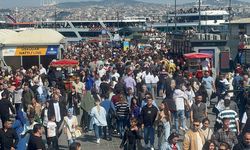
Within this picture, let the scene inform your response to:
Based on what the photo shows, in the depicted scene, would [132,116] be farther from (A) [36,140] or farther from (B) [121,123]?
(A) [36,140]

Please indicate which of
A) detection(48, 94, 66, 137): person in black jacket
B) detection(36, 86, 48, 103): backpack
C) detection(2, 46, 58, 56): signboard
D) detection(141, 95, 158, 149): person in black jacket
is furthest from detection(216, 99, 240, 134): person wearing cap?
detection(2, 46, 58, 56): signboard

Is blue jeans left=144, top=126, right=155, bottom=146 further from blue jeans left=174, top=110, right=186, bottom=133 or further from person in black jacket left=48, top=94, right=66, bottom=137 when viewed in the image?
person in black jacket left=48, top=94, right=66, bottom=137

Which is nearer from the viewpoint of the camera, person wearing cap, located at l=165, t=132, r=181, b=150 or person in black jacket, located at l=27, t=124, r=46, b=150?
person wearing cap, located at l=165, t=132, r=181, b=150

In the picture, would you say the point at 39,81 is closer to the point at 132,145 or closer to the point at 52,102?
the point at 52,102

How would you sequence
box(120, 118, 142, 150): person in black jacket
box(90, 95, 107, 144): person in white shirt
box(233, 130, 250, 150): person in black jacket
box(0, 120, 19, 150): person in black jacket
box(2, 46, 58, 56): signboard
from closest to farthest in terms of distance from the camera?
box(233, 130, 250, 150): person in black jacket
box(0, 120, 19, 150): person in black jacket
box(120, 118, 142, 150): person in black jacket
box(90, 95, 107, 144): person in white shirt
box(2, 46, 58, 56): signboard

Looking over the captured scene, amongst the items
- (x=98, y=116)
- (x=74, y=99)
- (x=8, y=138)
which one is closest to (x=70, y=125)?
(x=98, y=116)

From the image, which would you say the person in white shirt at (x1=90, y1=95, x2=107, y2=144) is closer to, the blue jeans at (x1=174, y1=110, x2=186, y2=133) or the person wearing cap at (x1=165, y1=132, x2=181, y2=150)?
the blue jeans at (x1=174, y1=110, x2=186, y2=133)

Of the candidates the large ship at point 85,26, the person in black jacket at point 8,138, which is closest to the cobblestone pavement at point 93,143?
the person in black jacket at point 8,138

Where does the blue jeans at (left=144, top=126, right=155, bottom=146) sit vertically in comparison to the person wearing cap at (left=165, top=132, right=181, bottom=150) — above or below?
below

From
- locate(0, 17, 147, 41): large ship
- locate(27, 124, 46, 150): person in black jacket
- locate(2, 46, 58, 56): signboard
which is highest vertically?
locate(27, 124, 46, 150): person in black jacket

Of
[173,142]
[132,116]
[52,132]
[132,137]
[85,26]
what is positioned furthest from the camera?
[85,26]

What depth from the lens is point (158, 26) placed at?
134625mm

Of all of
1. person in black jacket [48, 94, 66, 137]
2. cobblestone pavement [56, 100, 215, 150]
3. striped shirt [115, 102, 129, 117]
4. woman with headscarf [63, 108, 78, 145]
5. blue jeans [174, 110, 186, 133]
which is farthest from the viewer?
blue jeans [174, 110, 186, 133]

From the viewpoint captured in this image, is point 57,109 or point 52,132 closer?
point 52,132
